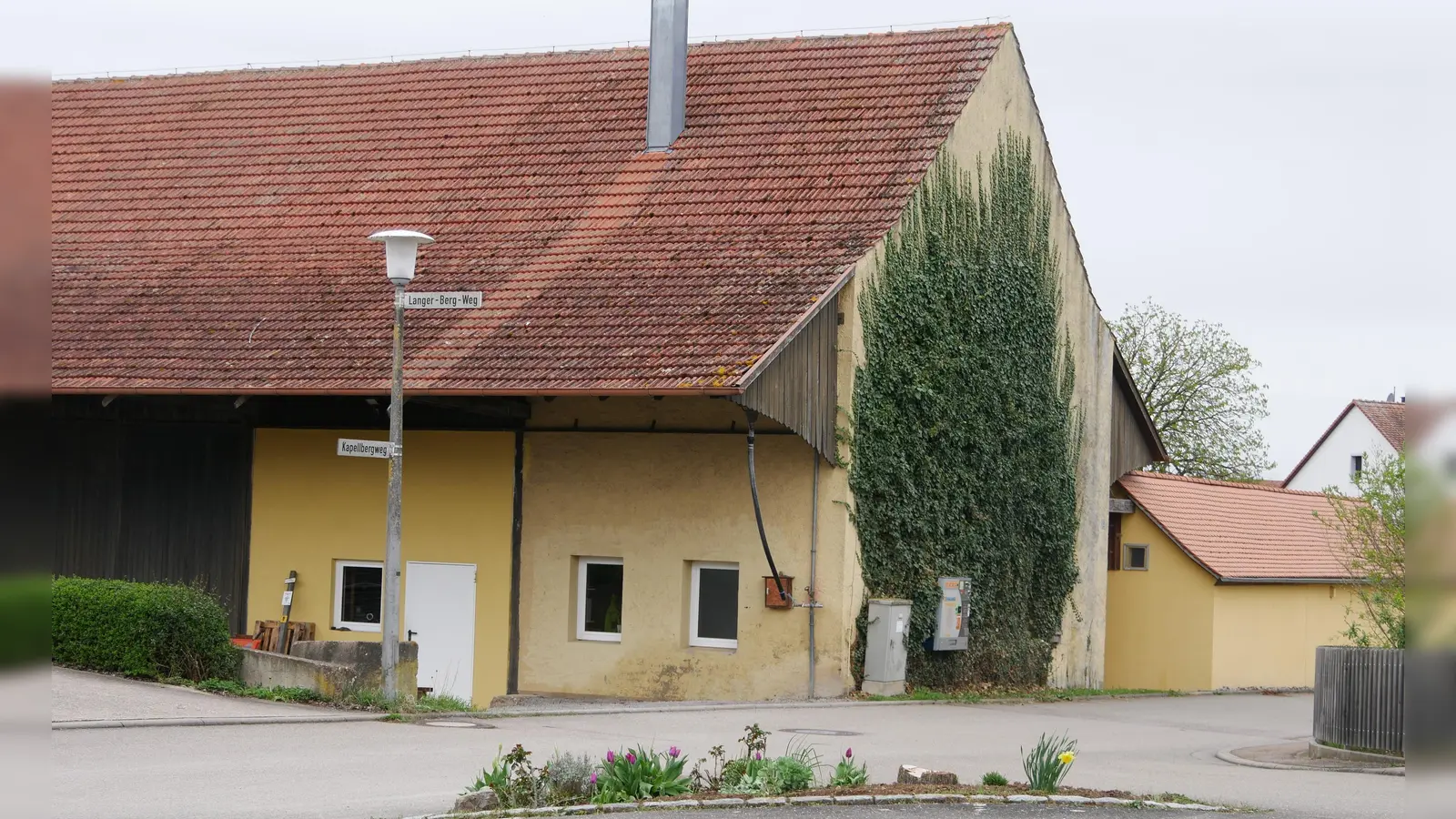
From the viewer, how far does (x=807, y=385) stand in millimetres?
19422

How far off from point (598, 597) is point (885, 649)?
372 cm

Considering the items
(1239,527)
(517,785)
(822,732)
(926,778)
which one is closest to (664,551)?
(822,732)

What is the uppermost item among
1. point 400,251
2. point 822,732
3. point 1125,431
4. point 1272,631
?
point 400,251

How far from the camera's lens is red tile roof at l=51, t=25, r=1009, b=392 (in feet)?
65.9

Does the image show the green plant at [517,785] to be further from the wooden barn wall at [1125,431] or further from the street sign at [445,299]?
the wooden barn wall at [1125,431]

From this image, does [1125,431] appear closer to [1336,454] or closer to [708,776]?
[708,776]

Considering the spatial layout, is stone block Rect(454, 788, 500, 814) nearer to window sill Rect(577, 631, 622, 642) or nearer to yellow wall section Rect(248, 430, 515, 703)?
window sill Rect(577, 631, 622, 642)

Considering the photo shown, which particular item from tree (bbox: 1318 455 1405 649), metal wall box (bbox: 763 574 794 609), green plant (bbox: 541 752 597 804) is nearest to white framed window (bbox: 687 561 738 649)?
metal wall box (bbox: 763 574 794 609)

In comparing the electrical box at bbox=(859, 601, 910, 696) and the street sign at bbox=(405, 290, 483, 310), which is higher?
the street sign at bbox=(405, 290, 483, 310)

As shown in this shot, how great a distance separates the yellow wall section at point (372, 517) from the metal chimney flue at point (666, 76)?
5.27 metres

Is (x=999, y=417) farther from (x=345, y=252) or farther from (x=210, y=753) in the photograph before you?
(x=210, y=753)

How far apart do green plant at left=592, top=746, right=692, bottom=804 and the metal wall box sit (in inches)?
375

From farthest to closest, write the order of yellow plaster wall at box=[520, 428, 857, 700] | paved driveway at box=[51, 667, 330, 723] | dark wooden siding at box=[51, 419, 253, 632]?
dark wooden siding at box=[51, 419, 253, 632] < yellow plaster wall at box=[520, 428, 857, 700] < paved driveway at box=[51, 667, 330, 723]
